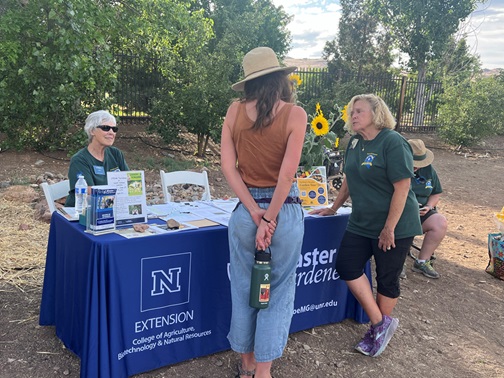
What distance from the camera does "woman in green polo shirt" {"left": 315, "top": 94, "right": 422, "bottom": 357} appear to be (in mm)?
2689

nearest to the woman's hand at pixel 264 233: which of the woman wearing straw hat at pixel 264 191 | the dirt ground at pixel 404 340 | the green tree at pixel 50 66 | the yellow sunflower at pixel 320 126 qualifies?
the woman wearing straw hat at pixel 264 191

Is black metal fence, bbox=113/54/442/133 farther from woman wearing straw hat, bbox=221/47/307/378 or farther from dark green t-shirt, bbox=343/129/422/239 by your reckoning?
woman wearing straw hat, bbox=221/47/307/378

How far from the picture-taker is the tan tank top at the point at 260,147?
213 cm

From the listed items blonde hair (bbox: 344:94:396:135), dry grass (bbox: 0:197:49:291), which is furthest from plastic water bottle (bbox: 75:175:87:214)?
blonde hair (bbox: 344:94:396:135)

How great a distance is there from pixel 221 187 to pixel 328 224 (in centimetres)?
495

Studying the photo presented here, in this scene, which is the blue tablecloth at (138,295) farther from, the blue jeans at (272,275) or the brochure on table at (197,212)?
the blue jeans at (272,275)

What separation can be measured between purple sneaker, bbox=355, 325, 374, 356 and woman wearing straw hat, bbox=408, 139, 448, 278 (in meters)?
1.68

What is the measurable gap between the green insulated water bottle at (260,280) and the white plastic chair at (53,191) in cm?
169

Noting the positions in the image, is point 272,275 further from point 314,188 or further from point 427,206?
point 427,206

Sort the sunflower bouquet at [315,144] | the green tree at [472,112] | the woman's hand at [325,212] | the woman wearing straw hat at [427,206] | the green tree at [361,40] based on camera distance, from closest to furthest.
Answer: the woman's hand at [325,212]
the sunflower bouquet at [315,144]
the woman wearing straw hat at [427,206]
the green tree at [472,112]
the green tree at [361,40]

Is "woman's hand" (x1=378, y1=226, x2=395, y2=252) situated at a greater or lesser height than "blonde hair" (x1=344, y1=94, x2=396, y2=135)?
lesser

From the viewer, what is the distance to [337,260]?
2988mm

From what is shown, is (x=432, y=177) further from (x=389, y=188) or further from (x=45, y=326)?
(x=45, y=326)

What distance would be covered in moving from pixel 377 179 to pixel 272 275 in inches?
37.0
